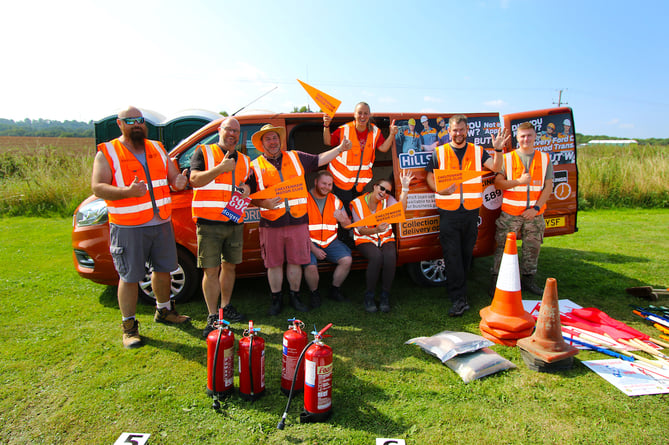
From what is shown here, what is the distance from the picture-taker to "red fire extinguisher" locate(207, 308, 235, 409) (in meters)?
2.72

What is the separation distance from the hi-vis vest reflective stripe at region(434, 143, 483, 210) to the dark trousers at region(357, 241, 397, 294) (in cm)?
79

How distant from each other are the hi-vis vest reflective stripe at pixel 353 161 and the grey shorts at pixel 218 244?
139 centimetres

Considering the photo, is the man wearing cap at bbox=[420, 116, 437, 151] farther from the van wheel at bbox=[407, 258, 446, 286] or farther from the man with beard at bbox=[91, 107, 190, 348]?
the man with beard at bbox=[91, 107, 190, 348]

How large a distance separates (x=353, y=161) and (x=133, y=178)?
7.61ft

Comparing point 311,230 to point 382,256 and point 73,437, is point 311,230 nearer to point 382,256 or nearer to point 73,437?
point 382,256

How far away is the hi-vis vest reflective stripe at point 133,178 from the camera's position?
3.38 meters

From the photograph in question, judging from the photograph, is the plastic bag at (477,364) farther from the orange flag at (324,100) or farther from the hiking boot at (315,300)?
the orange flag at (324,100)

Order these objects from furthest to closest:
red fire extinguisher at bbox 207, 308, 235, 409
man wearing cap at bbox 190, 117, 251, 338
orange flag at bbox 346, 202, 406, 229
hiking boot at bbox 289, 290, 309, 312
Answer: hiking boot at bbox 289, 290, 309, 312
orange flag at bbox 346, 202, 406, 229
man wearing cap at bbox 190, 117, 251, 338
red fire extinguisher at bbox 207, 308, 235, 409

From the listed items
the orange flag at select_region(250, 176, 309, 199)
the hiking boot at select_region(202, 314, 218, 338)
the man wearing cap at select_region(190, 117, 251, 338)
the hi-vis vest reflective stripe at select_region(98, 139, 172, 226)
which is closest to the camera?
the hi-vis vest reflective stripe at select_region(98, 139, 172, 226)

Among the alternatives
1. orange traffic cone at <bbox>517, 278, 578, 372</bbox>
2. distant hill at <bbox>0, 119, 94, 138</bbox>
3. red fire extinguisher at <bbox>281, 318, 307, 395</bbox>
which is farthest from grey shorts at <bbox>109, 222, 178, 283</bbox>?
distant hill at <bbox>0, 119, 94, 138</bbox>

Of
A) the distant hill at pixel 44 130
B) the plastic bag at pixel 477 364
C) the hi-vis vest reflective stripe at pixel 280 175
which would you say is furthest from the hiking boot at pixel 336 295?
the distant hill at pixel 44 130

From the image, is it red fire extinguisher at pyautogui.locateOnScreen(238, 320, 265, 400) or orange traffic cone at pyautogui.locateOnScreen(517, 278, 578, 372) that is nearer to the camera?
red fire extinguisher at pyautogui.locateOnScreen(238, 320, 265, 400)

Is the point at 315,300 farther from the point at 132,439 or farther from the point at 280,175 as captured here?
the point at 132,439

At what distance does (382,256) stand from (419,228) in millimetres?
580
